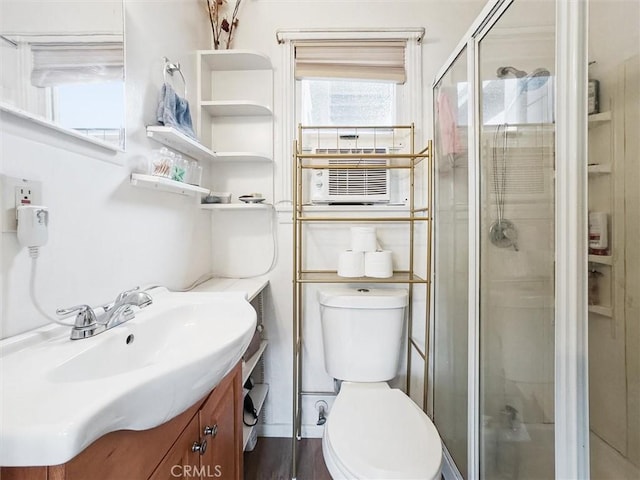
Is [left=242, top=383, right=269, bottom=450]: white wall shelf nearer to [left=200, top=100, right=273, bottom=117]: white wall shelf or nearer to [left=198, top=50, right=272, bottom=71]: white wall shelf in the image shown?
[left=200, top=100, right=273, bottom=117]: white wall shelf

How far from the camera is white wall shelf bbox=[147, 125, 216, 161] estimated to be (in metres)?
1.08

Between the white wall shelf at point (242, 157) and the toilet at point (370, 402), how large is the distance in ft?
2.51

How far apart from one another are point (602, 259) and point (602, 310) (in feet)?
0.43

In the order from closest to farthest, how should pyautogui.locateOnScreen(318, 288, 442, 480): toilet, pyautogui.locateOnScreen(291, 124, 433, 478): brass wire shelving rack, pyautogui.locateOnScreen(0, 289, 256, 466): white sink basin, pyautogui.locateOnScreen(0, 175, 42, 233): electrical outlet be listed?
pyautogui.locateOnScreen(0, 289, 256, 466): white sink basin, pyautogui.locateOnScreen(0, 175, 42, 233): electrical outlet, pyautogui.locateOnScreen(318, 288, 442, 480): toilet, pyautogui.locateOnScreen(291, 124, 433, 478): brass wire shelving rack

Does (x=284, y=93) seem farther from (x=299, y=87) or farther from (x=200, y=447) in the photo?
(x=200, y=447)

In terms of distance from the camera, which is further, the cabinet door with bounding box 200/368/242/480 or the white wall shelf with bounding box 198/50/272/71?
the white wall shelf with bounding box 198/50/272/71

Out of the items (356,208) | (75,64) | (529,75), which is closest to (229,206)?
(356,208)

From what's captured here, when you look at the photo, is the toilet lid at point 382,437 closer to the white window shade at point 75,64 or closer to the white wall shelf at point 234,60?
the white window shade at point 75,64

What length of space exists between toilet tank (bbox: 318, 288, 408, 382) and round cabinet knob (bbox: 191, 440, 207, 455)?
30.6 inches

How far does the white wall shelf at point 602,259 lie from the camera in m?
0.70

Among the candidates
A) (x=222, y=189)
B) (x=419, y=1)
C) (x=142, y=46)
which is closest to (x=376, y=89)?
(x=419, y=1)

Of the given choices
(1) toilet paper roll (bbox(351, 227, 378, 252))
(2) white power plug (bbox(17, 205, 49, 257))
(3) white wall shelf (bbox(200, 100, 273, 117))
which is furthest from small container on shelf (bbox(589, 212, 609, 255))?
(3) white wall shelf (bbox(200, 100, 273, 117))

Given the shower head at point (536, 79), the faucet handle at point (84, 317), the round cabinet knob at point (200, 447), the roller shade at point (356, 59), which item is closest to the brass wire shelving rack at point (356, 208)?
the roller shade at point (356, 59)

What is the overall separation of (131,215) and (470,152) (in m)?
1.27
